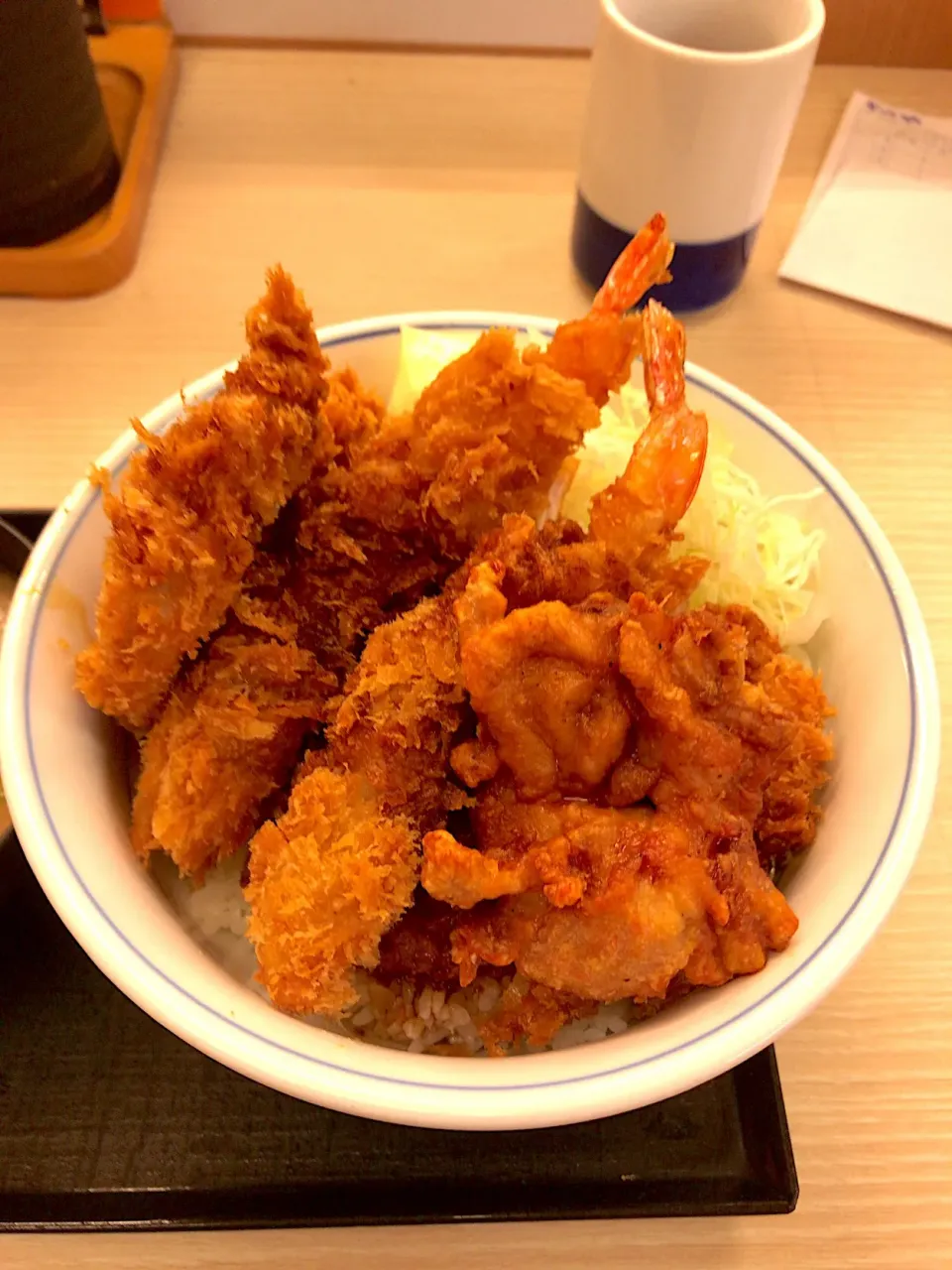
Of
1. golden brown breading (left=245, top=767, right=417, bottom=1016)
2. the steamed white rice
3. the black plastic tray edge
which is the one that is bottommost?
the black plastic tray edge

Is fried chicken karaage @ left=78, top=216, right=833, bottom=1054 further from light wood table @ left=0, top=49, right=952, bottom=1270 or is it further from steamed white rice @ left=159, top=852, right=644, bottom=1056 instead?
light wood table @ left=0, top=49, right=952, bottom=1270

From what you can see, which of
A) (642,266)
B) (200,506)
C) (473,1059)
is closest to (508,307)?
(642,266)

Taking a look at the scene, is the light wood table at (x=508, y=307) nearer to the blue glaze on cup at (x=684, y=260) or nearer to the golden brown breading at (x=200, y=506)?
the blue glaze on cup at (x=684, y=260)

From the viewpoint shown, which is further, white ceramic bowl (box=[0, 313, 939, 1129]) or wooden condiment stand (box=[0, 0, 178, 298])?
wooden condiment stand (box=[0, 0, 178, 298])

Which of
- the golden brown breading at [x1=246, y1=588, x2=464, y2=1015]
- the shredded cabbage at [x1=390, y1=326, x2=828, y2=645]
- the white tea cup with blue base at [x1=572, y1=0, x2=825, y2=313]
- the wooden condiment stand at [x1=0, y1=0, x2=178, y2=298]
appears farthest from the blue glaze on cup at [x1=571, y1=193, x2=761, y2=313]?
the golden brown breading at [x1=246, y1=588, x2=464, y2=1015]

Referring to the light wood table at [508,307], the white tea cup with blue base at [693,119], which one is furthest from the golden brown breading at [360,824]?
the white tea cup with blue base at [693,119]

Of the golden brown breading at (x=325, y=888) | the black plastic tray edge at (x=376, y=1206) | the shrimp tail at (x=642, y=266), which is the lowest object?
the black plastic tray edge at (x=376, y=1206)
